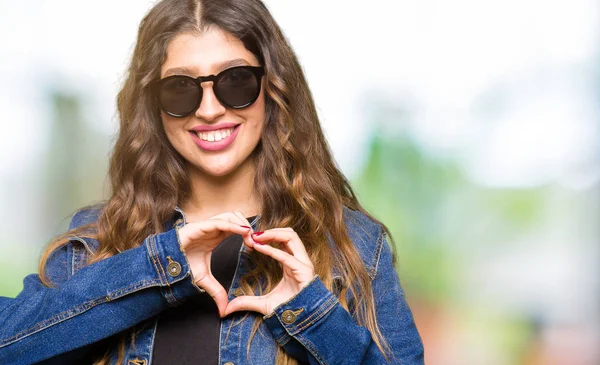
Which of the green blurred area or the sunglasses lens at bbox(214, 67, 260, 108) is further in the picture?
the green blurred area

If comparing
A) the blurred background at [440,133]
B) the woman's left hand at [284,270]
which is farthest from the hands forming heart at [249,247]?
the blurred background at [440,133]

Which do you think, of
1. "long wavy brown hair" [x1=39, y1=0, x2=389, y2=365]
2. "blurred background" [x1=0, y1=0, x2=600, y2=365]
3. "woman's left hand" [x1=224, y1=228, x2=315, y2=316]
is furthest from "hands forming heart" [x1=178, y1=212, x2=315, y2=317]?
"blurred background" [x1=0, y1=0, x2=600, y2=365]

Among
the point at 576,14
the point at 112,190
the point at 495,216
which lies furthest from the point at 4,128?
the point at 576,14

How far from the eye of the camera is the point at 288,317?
2.29 meters

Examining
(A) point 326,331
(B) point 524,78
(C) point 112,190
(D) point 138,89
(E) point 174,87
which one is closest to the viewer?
(A) point 326,331

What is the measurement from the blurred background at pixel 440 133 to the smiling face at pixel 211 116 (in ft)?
4.17

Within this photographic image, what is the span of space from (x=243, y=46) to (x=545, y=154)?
1.81m

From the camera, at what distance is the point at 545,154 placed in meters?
3.79

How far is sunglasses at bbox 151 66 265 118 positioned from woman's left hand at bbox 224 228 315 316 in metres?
0.43

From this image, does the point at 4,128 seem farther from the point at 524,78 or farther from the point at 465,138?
the point at 524,78

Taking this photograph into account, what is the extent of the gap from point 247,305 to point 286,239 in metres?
0.24

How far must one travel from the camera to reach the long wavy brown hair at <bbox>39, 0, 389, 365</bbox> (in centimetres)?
252

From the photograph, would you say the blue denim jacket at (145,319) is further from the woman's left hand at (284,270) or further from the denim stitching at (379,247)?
the denim stitching at (379,247)

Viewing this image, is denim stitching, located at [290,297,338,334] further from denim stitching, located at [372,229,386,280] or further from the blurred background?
the blurred background
